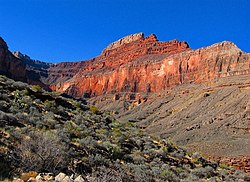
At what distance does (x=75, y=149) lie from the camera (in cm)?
1343

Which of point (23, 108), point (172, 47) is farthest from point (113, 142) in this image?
point (172, 47)

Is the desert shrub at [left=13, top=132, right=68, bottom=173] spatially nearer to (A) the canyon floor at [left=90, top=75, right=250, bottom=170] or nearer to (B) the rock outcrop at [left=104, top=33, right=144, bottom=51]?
(A) the canyon floor at [left=90, top=75, right=250, bottom=170]

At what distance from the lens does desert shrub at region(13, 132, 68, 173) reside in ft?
34.3

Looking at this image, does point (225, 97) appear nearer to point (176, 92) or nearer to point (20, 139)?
point (176, 92)

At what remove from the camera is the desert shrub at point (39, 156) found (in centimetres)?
1045

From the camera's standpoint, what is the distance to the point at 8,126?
13.1 metres

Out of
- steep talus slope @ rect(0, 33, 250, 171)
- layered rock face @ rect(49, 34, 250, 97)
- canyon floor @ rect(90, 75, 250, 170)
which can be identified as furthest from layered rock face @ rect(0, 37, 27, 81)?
canyon floor @ rect(90, 75, 250, 170)

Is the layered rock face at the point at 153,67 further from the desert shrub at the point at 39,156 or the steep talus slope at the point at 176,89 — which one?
the desert shrub at the point at 39,156

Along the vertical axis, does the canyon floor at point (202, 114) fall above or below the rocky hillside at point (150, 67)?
below

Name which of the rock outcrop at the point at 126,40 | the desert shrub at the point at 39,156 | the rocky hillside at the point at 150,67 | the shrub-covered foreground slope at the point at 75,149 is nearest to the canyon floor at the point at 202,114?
the rocky hillside at the point at 150,67

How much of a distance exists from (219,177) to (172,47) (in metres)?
128

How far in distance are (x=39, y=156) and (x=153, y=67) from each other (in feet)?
Result: 387

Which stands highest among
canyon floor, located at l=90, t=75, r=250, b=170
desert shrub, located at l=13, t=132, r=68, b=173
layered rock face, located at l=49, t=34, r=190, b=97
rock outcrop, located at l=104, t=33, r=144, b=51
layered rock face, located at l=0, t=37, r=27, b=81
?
rock outcrop, located at l=104, t=33, r=144, b=51

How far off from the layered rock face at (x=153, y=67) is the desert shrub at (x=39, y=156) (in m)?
84.6
